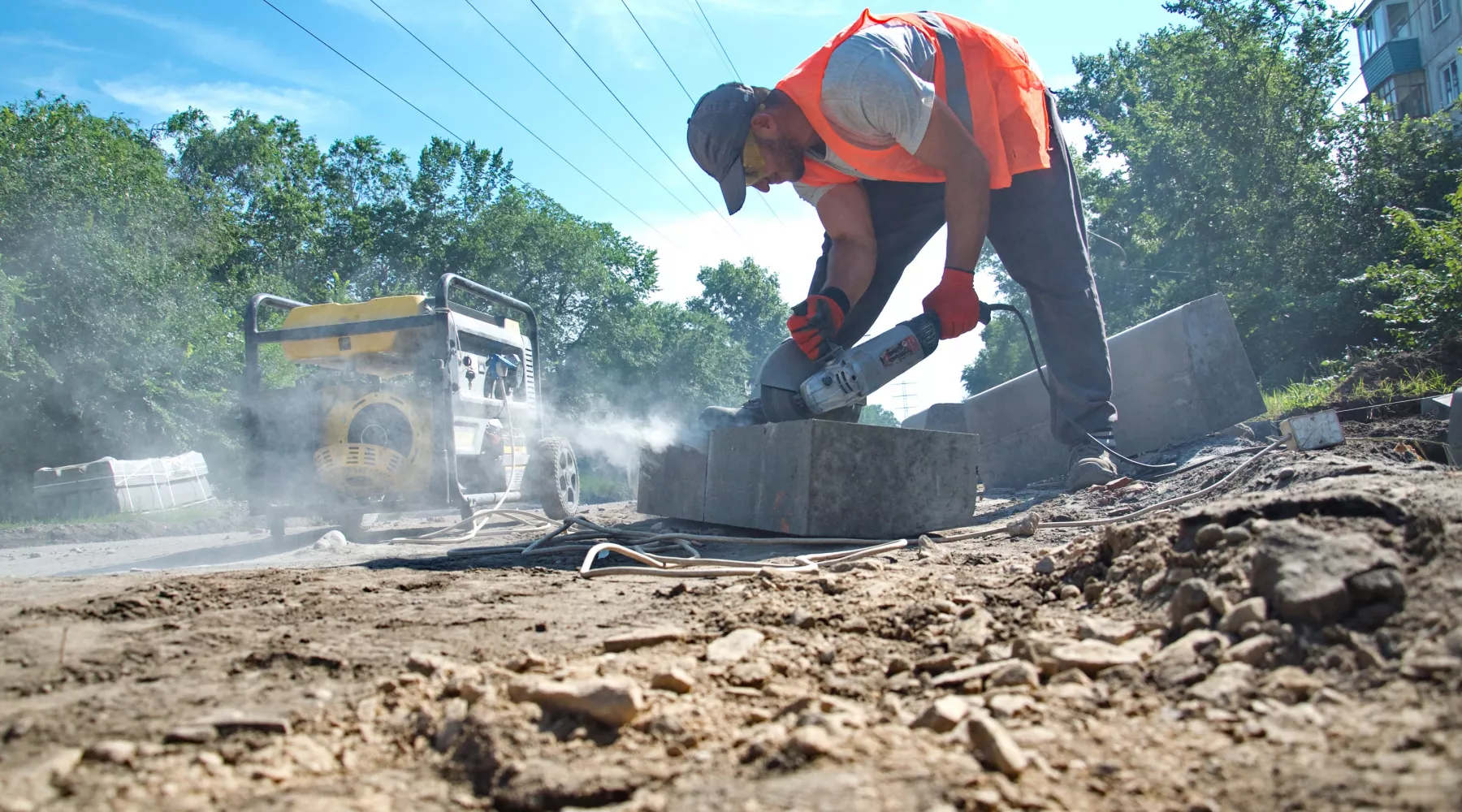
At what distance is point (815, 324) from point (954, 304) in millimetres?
610

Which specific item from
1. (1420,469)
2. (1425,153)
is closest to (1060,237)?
(1420,469)

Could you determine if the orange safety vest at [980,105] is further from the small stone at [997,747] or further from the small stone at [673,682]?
the small stone at [997,747]

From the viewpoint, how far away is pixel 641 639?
1.76 meters

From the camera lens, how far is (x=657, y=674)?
1.51m

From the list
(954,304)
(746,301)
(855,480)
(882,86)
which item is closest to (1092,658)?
(855,480)

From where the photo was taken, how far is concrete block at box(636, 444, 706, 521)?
4.17 meters

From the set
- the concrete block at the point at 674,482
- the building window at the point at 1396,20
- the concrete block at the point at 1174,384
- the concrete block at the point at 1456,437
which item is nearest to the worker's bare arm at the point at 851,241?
the concrete block at the point at 674,482

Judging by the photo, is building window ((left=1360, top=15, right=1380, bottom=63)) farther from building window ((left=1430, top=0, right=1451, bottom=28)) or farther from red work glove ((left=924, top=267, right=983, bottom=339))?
red work glove ((left=924, top=267, right=983, bottom=339))

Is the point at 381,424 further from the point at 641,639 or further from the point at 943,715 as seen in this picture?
the point at 943,715

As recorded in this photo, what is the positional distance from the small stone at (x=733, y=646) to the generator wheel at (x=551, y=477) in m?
5.63

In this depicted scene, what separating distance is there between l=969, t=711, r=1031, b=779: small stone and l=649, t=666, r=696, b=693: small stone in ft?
1.59

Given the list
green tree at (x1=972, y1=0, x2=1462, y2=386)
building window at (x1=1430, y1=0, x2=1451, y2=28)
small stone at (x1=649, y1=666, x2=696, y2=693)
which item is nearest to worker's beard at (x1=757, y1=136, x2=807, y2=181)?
small stone at (x1=649, y1=666, x2=696, y2=693)

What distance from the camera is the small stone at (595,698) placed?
135 cm

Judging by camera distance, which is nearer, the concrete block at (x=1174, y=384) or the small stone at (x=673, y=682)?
the small stone at (x=673, y=682)
